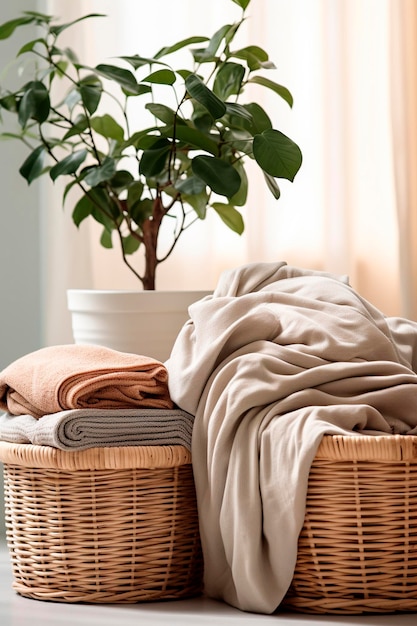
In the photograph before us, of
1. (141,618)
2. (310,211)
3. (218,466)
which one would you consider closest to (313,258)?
(310,211)

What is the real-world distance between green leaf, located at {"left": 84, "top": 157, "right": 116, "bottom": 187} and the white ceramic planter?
228mm

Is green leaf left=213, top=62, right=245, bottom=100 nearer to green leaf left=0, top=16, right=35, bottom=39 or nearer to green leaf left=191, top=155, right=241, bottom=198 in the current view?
green leaf left=191, top=155, right=241, bottom=198

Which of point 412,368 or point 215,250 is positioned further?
point 215,250

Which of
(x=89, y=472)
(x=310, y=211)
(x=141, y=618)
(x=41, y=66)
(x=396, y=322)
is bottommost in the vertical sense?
(x=141, y=618)

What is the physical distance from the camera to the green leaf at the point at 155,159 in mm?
2096

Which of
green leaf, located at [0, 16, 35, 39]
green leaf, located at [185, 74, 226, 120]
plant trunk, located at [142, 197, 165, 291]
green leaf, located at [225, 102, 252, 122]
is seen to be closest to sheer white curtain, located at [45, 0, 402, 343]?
plant trunk, located at [142, 197, 165, 291]

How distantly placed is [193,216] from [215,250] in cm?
13

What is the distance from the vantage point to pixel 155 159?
2107 mm

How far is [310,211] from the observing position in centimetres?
261

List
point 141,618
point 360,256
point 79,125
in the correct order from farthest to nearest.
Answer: point 360,256, point 79,125, point 141,618

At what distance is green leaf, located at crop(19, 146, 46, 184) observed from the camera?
7.47ft

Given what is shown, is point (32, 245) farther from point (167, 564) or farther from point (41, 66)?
point (167, 564)

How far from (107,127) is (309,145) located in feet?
1.70

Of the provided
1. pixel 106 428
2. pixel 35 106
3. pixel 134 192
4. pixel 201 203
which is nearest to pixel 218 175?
pixel 201 203
